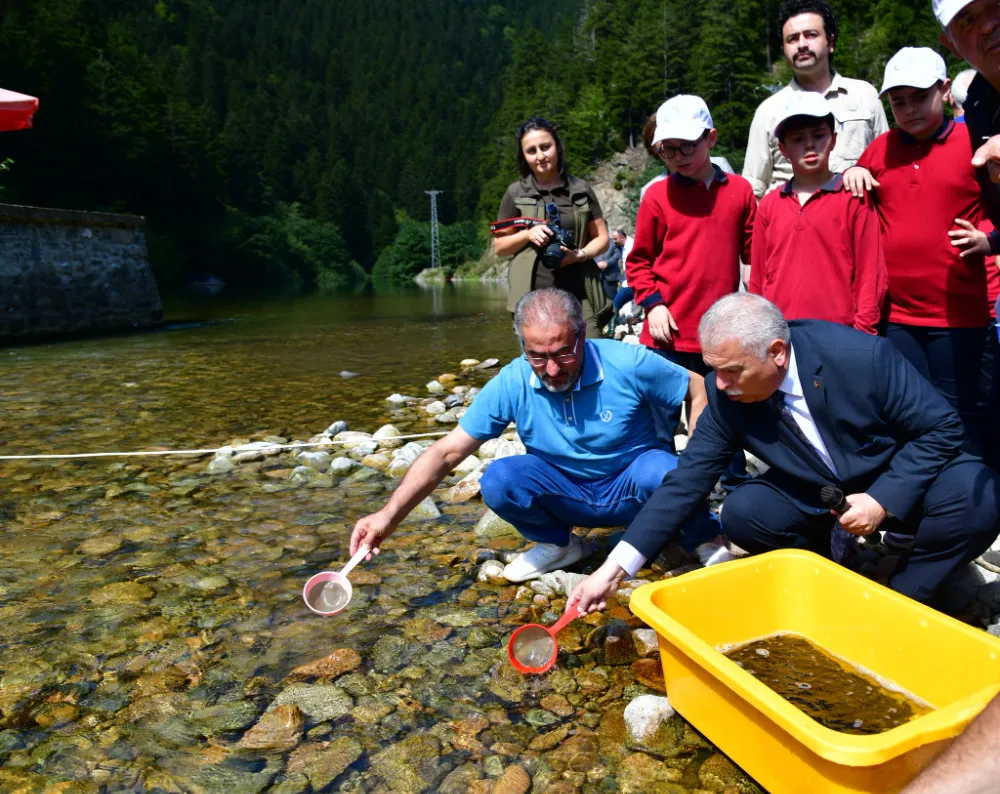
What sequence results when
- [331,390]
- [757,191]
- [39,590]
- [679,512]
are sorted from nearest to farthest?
[679,512]
[39,590]
[757,191]
[331,390]

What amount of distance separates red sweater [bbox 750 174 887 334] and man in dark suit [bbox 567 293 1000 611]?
1.84ft

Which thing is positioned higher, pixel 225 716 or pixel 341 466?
pixel 225 716

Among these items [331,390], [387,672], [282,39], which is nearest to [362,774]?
[387,672]

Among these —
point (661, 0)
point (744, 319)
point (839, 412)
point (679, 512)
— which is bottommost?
point (679, 512)

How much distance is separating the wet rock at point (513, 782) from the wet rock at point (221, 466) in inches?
136

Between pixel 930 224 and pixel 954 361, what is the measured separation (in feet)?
1.72

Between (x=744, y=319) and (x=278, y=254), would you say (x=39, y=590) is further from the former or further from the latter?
(x=278, y=254)

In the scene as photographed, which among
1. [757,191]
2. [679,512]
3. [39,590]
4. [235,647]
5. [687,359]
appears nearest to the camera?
[679,512]

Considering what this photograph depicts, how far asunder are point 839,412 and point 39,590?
121 inches

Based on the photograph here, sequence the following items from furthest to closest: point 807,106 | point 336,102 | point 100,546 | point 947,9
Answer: point 336,102 < point 100,546 < point 807,106 < point 947,9

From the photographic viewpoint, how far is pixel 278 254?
62000mm

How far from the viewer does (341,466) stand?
16.1 ft

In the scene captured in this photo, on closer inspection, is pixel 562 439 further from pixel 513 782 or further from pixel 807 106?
pixel 807 106

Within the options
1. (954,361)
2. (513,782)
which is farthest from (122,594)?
(954,361)
